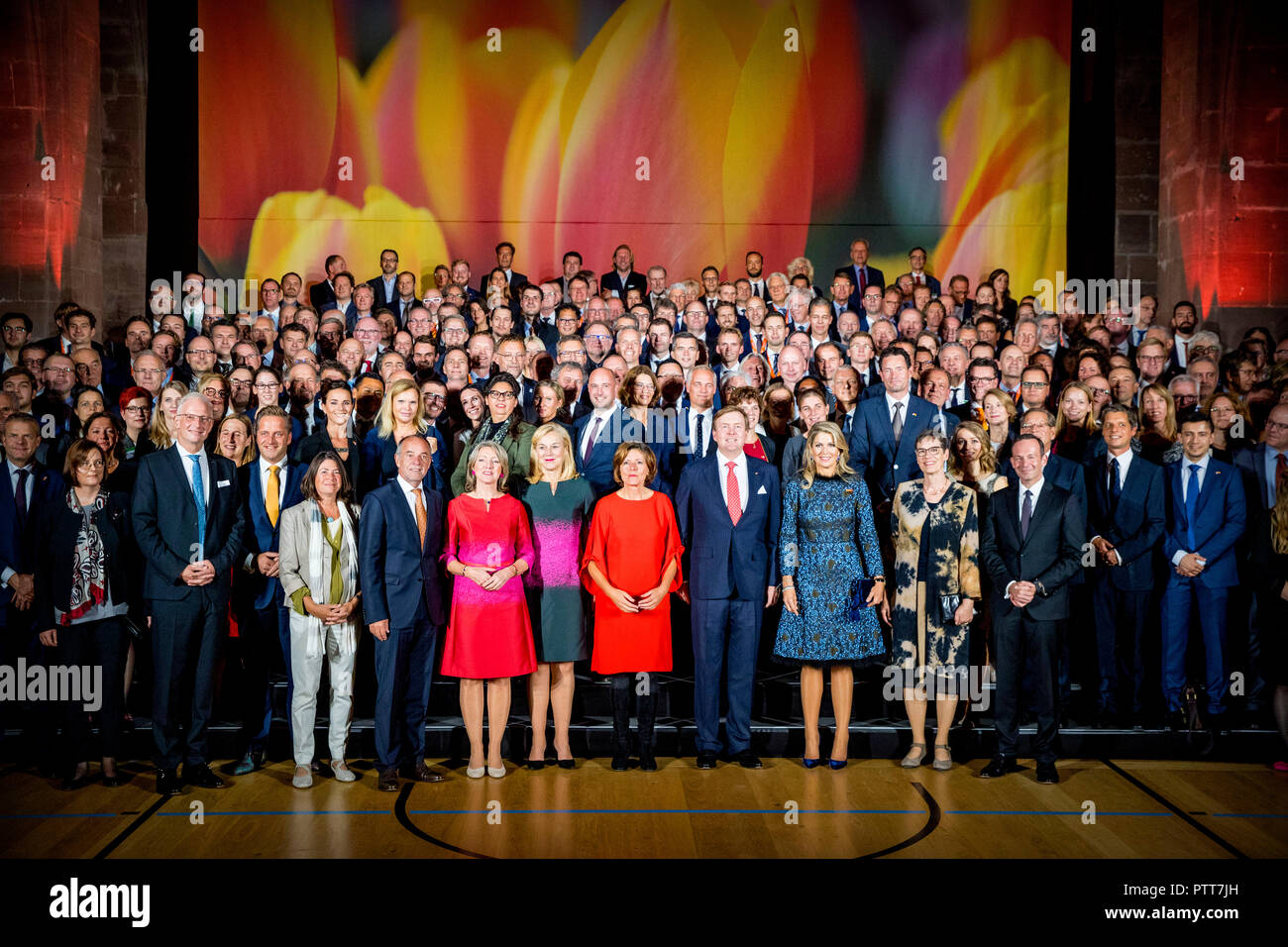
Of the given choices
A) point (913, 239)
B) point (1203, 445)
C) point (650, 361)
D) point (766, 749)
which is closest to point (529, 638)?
point (766, 749)

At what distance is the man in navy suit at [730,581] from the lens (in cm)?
548

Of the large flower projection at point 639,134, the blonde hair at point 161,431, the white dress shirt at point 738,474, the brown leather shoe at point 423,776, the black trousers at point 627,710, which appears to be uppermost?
the large flower projection at point 639,134

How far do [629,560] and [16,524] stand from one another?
116 inches

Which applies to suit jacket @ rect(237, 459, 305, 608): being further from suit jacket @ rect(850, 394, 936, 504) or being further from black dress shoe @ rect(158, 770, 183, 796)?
suit jacket @ rect(850, 394, 936, 504)

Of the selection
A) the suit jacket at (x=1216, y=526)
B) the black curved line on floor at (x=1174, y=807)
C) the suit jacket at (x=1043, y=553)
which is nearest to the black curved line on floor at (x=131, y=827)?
the suit jacket at (x=1043, y=553)

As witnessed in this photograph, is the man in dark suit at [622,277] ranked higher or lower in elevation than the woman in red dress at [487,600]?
higher

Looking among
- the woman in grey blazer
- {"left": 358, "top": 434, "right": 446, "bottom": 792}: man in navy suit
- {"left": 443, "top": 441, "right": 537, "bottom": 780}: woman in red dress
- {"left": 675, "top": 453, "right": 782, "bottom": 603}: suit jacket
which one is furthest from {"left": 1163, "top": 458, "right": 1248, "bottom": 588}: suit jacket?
the woman in grey blazer

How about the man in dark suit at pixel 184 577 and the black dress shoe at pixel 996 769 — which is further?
the black dress shoe at pixel 996 769

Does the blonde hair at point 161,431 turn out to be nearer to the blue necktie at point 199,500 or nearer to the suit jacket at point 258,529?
the suit jacket at point 258,529

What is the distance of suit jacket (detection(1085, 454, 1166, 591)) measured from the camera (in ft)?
19.3

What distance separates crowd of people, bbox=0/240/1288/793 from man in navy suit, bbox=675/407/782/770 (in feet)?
0.04

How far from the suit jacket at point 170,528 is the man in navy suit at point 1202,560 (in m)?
4.65
